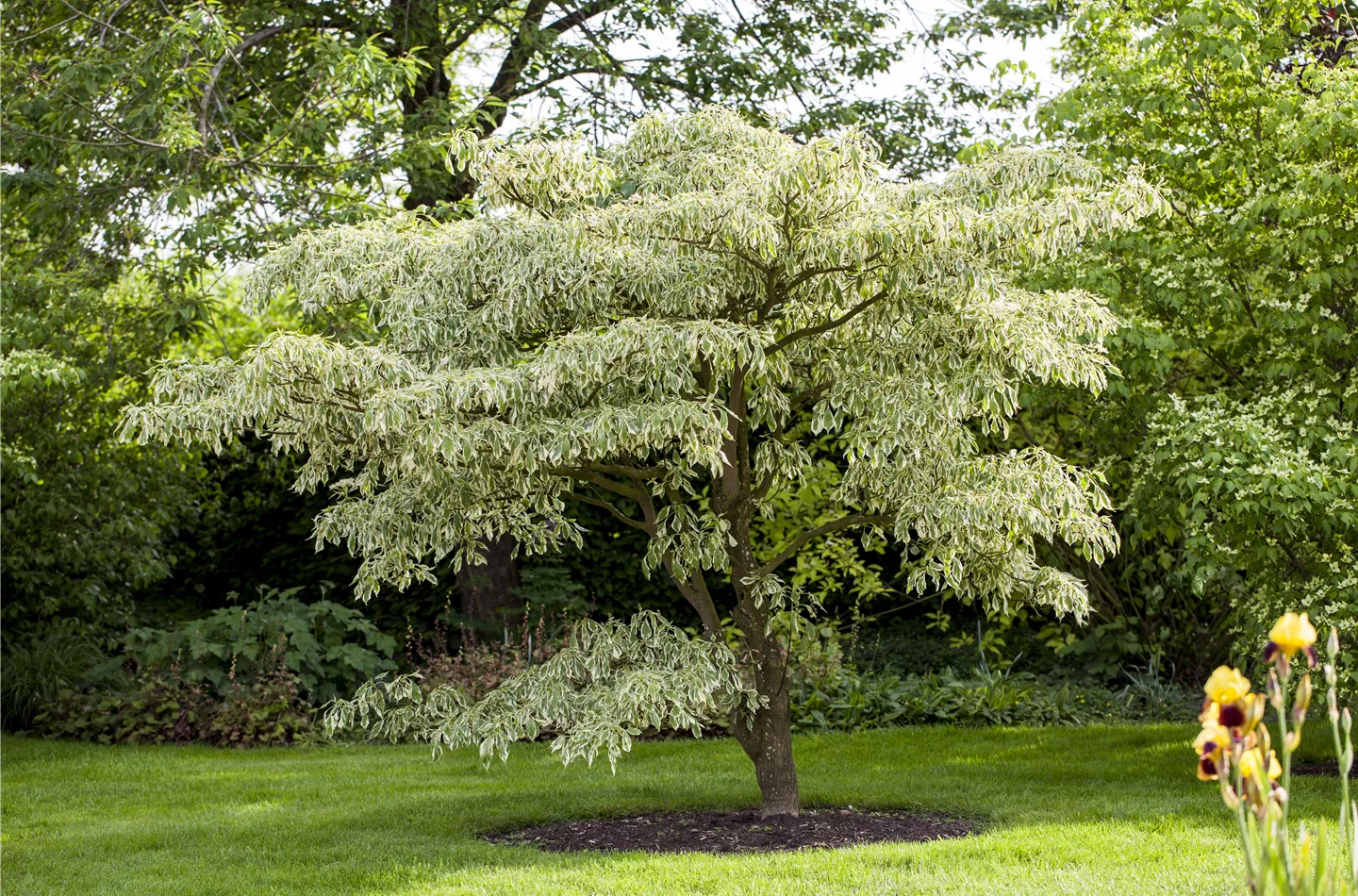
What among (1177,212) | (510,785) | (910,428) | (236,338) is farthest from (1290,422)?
(236,338)

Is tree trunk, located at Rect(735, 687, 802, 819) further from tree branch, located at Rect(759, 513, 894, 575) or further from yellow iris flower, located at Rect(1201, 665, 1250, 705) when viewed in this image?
yellow iris flower, located at Rect(1201, 665, 1250, 705)

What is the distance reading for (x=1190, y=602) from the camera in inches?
413

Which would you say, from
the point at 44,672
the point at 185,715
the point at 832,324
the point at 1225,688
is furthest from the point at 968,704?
the point at 1225,688

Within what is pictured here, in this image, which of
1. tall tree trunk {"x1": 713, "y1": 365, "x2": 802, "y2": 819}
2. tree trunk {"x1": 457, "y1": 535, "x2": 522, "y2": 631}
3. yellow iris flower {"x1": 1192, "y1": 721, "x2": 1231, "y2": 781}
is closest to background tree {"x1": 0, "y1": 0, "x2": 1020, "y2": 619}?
tree trunk {"x1": 457, "y1": 535, "x2": 522, "y2": 631}

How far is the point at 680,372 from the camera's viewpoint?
215 inches

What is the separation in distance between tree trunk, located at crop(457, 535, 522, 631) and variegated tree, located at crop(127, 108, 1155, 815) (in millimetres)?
4578

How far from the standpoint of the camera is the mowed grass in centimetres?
513

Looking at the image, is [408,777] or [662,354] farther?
[408,777]

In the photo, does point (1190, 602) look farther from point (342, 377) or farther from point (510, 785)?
point (342, 377)

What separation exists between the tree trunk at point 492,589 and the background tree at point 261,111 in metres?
0.03

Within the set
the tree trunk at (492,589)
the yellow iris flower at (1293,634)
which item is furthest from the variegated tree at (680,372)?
the tree trunk at (492,589)

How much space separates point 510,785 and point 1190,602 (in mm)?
5889

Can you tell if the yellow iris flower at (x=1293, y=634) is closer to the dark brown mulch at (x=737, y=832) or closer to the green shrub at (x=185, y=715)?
the dark brown mulch at (x=737, y=832)

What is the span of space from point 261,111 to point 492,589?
4.24 m
